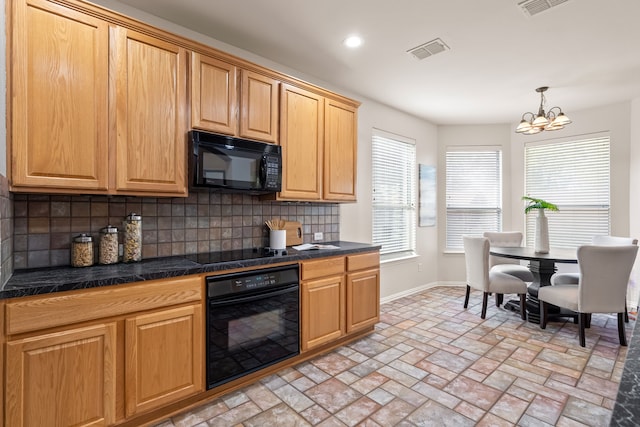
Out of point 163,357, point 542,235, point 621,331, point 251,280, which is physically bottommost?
point 621,331

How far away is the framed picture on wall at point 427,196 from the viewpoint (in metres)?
4.88

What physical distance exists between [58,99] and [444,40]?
2.73 metres

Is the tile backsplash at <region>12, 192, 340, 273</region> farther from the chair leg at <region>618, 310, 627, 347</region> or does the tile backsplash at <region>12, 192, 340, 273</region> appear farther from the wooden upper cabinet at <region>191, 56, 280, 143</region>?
the chair leg at <region>618, 310, 627, 347</region>

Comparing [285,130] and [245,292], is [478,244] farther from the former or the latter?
[245,292]

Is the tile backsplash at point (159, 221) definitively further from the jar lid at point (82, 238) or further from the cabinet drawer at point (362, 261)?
the cabinet drawer at point (362, 261)

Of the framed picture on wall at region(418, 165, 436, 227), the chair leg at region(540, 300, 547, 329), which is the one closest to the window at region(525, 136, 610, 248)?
the framed picture on wall at region(418, 165, 436, 227)

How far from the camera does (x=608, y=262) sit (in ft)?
9.36

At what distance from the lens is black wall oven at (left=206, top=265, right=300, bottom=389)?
2066mm

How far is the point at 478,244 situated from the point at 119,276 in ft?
11.3

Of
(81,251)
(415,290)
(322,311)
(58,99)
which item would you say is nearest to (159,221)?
(81,251)

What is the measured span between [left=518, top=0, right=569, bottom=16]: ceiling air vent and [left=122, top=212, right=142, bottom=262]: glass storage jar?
2966 mm

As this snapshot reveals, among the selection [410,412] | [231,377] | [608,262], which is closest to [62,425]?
[231,377]

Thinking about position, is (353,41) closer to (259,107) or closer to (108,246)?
(259,107)

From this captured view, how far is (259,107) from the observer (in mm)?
2588
